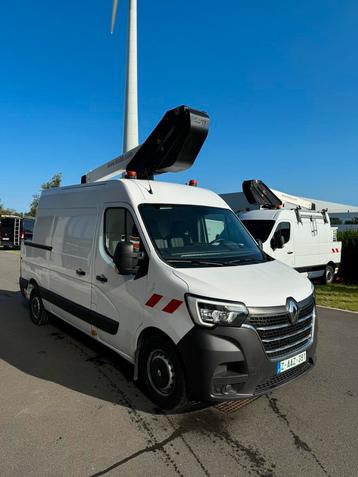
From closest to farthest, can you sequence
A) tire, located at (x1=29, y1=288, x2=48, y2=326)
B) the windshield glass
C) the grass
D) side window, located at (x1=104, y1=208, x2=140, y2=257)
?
side window, located at (x1=104, y1=208, x2=140, y2=257)
tire, located at (x1=29, y1=288, x2=48, y2=326)
the grass
the windshield glass

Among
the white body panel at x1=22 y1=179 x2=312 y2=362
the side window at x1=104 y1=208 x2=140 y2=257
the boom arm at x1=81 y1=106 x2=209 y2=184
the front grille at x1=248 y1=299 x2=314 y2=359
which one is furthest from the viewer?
the boom arm at x1=81 y1=106 x2=209 y2=184

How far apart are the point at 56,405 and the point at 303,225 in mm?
9607

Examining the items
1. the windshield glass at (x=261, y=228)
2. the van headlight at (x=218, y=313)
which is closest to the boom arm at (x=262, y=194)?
the windshield glass at (x=261, y=228)

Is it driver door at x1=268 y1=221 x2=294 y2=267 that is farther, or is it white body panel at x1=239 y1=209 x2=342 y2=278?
white body panel at x1=239 y1=209 x2=342 y2=278

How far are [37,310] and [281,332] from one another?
4.73 m

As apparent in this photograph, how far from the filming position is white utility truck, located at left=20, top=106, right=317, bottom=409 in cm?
311

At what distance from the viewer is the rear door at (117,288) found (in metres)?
3.80

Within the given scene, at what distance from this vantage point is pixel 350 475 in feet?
8.87

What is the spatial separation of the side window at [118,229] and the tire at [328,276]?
9.70 meters

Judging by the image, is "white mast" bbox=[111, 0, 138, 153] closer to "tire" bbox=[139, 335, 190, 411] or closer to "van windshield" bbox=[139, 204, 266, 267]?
"van windshield" bbox=[139, 204, 266, 267]

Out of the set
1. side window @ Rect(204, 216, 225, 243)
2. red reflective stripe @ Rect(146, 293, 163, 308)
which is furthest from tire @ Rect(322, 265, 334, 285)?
red reflective stripe @ Rect(146, 293, 163, 308)

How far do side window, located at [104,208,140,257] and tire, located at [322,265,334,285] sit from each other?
9699mm

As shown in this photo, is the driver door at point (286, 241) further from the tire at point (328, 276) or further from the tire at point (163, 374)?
the tire at point (163, 374)

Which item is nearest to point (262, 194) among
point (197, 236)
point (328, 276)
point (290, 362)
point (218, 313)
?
point (328, 276)
